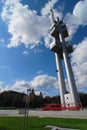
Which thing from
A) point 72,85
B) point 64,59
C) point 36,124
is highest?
point 64,59

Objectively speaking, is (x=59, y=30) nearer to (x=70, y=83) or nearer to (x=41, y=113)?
(x=70, y=83)

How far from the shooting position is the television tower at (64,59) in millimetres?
46975

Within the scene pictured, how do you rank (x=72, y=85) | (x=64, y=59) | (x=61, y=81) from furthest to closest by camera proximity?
(x=64, y=59) → (x=61, y=81) → (x=72, y=85)

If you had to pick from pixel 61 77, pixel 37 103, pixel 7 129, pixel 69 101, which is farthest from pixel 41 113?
pixel 37 103

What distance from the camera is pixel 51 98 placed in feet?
401

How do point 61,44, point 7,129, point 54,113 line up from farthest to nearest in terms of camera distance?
point 61,44
point 54,113
point 7,129

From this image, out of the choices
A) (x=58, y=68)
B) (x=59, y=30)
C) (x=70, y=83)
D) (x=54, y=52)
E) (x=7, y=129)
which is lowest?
(x=7, y=129)

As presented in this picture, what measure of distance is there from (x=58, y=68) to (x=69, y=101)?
33.7 feet

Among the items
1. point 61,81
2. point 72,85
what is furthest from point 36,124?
point 61,81

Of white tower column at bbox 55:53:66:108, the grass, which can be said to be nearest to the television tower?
white tower column at bbox 55:53:66:108

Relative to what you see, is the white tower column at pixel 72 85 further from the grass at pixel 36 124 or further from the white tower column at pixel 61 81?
the grass at pixel 36 124

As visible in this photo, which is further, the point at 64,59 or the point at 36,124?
the point at 64,59

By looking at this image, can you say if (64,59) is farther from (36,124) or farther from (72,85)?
(36,124)

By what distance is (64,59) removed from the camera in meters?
52.7
